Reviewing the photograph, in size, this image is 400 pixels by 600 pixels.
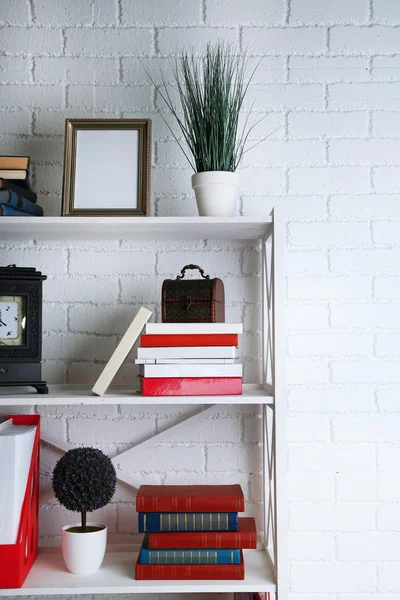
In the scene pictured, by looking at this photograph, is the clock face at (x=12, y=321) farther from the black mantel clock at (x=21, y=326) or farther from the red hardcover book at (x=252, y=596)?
the red hardcover book at (x=252, y=596)

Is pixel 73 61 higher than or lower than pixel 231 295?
higher

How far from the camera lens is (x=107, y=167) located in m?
1.68

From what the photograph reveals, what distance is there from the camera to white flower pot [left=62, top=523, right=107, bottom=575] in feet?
5.08

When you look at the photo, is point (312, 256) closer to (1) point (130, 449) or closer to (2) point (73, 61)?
(1) point (130, 449)

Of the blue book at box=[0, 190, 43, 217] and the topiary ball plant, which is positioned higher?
the blue book at box=[0, 190, 43, 217]

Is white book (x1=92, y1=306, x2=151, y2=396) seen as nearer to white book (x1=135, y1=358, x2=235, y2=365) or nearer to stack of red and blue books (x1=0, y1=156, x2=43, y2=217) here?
white book (x1=135, y1=358, x2=235, y2=365)

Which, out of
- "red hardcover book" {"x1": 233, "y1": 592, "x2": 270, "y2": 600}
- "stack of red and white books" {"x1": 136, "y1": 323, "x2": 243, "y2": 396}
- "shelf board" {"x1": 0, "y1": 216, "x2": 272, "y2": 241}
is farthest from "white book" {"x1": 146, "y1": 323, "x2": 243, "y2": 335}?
"red hardcover book" {"x1": 233, "y1": 592, "x2": 270, "y2": 600}

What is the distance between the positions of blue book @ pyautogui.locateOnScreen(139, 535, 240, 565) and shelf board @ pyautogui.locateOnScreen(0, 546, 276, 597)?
42 mm

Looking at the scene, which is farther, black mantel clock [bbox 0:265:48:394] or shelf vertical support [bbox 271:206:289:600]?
black mantel clock [bbox 0:265:48:394]

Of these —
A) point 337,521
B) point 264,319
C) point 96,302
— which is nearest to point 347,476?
point 337,521

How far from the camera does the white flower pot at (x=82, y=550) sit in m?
1.55

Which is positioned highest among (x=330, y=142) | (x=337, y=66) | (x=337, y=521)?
(x=337, y=66)

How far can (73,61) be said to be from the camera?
1868 mm

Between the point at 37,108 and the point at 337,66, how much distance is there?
0.82 metres
